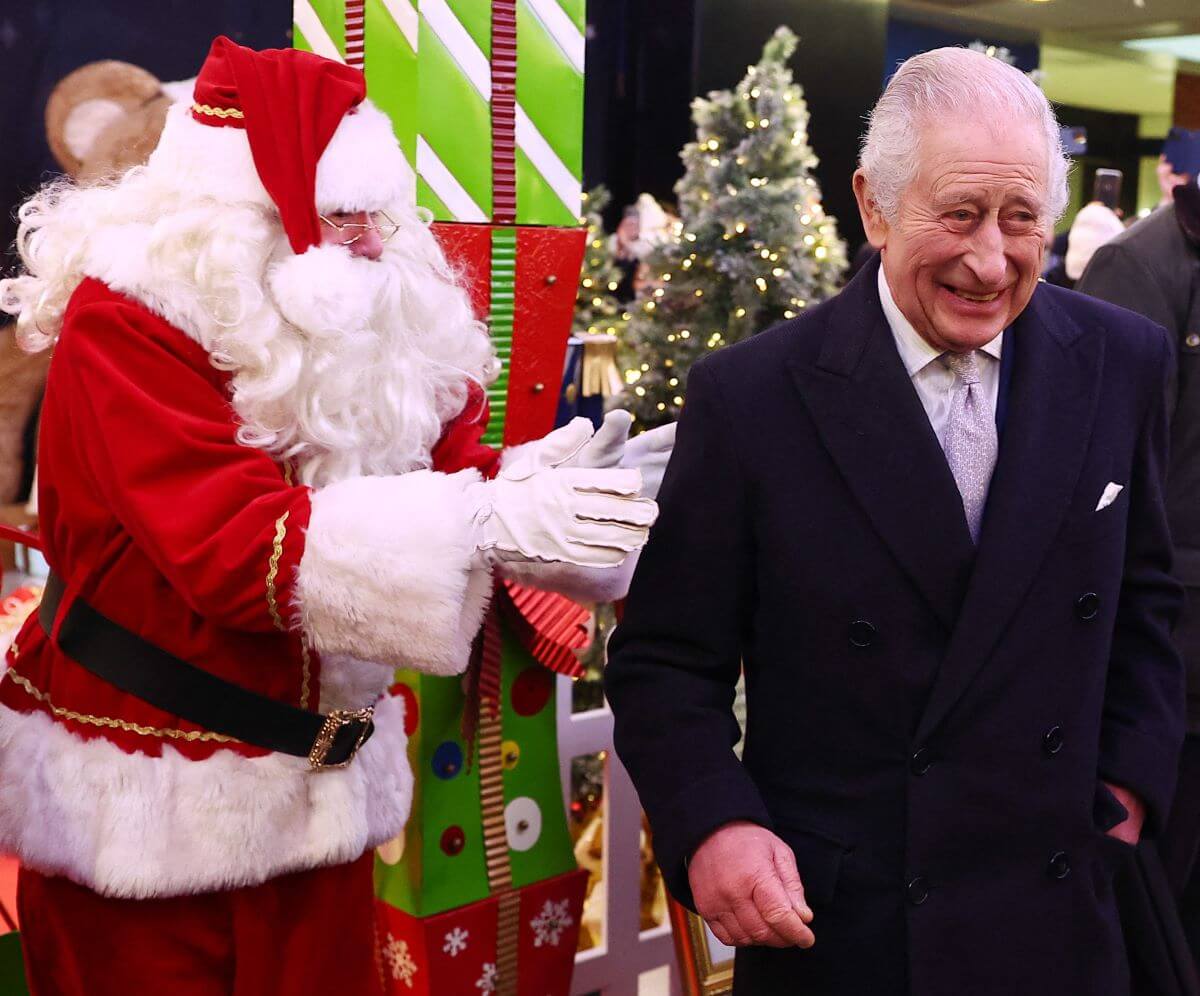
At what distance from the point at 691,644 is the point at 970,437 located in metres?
0.43

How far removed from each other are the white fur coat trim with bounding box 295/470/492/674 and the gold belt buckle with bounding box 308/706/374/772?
0.22 metres

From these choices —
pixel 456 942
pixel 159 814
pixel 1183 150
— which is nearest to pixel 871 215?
pixel 159 814

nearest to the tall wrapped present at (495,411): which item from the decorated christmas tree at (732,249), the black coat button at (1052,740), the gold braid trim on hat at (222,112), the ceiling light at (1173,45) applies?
the gold braid trim on hat at (222,112)

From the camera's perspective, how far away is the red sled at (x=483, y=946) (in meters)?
2.51

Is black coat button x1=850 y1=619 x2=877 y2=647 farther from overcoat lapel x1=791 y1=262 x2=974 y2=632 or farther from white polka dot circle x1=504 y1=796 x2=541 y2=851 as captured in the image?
white polka dot circle x1=504 y1=796 x2=541 y2=851

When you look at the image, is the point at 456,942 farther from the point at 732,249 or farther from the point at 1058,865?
the point at 732,249

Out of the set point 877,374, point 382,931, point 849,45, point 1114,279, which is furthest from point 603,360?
point 849,45

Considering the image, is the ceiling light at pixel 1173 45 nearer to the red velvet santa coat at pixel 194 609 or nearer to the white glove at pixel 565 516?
the white glove at pixel 565 516

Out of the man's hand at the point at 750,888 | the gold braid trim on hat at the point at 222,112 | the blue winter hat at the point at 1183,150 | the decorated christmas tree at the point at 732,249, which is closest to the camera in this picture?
the man's hand at the point at 750,888

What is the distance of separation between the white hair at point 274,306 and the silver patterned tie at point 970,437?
734 mm

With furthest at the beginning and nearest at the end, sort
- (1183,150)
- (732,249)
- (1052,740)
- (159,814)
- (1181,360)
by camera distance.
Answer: (732,249) < (1183,150) < (1181,360) < (159,814) < (1052,740)

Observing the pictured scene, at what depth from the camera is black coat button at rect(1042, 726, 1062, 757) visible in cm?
170

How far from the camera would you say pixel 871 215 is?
1739mm

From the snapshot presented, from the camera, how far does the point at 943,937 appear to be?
1666 mm
